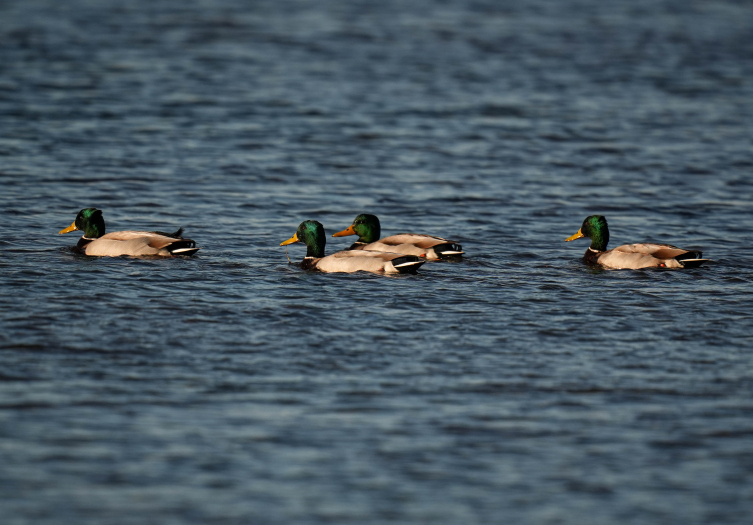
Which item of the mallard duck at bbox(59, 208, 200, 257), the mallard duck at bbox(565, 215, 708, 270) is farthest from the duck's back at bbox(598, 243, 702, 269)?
the mallard duck at bbox(59, 208, 200, 257)

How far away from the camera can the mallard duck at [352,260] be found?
585 inches

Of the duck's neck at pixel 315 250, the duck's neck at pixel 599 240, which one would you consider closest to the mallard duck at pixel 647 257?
the duck's neck at pixel 599 240

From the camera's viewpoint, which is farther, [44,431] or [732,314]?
[732,314]

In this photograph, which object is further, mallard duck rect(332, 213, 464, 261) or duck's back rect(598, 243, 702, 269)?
mallard duck rect(332, 213, 464, 261)

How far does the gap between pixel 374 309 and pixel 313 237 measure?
2626mm

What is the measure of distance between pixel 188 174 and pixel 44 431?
41.0 feet

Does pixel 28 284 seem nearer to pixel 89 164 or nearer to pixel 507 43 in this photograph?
pixel 89 164

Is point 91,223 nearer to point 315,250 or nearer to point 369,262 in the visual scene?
point 315,250

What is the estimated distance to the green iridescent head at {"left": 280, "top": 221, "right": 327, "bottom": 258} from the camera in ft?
50.2

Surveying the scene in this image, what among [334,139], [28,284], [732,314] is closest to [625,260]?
[732,314]

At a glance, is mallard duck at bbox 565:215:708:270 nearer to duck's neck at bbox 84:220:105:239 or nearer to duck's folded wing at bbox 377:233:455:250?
duck's folded wing at bbox 377:233:455:250

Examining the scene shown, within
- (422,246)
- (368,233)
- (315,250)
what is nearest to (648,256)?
(422,246)

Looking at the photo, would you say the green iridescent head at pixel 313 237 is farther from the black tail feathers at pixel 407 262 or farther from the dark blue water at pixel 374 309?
the black tail feathers at pixel 407 262

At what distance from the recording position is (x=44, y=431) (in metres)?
9.23
